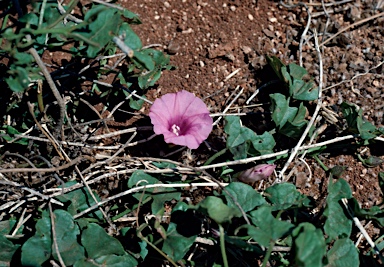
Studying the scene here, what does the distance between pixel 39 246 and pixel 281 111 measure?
3.55 ft

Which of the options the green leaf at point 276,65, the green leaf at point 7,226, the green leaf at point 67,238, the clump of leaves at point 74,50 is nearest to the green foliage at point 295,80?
the green leaf at point 276,65

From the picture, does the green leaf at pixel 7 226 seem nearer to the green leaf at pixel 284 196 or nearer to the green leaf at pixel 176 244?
Answer: the green leaf at pixel 176 244

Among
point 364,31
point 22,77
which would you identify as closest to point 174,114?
point 22,77

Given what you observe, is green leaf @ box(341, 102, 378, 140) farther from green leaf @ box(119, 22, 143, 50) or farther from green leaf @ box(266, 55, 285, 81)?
green leaf @ box(119, 22, 143, 50)

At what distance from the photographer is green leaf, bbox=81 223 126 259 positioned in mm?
1965

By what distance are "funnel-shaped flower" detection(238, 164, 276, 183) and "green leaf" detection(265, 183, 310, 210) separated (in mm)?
57

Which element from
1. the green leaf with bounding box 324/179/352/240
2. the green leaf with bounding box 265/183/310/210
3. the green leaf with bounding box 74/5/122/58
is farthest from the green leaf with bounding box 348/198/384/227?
the green leaf with bounding box 74/5/122/58

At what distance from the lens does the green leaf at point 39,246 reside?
1911 mm

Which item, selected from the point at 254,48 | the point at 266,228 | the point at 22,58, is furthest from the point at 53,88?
the point at 254,48

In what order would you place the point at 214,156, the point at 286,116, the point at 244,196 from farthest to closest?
the point at 286,116, the point at 214,156, the point at 244,196

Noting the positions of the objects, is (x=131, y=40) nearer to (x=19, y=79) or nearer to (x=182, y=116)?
(x=19, y=79)

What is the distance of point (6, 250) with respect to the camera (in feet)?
6.52

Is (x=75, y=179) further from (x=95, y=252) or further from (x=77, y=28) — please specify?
(x=77, y=28)

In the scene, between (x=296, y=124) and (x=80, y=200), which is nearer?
(x=80, y=200)
